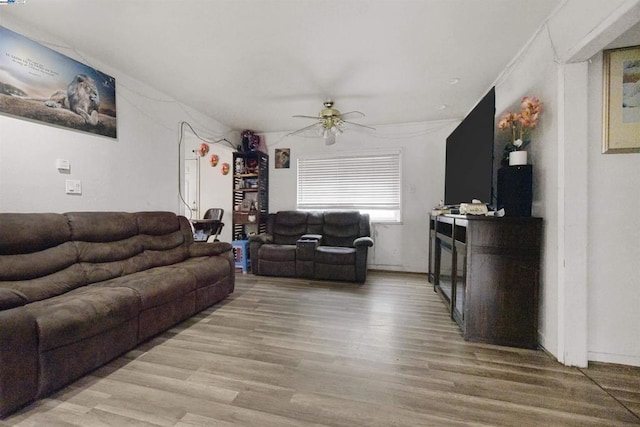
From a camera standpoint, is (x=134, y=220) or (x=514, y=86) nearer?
(x=514, y=86)

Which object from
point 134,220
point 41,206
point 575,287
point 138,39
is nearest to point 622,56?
point 575,287

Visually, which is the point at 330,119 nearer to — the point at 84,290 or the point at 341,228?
the point at 341,228

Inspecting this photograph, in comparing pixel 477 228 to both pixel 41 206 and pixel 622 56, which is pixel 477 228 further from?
pixel 41 206

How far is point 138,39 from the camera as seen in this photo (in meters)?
2.21

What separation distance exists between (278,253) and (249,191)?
4.95ft

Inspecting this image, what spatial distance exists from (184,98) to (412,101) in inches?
121

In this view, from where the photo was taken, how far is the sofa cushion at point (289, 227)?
14.6 ft

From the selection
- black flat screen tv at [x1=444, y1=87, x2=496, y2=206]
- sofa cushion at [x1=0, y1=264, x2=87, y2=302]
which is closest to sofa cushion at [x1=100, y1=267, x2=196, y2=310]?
sofa cushion at [x1=0, y1=264, x2=87, y2=302]

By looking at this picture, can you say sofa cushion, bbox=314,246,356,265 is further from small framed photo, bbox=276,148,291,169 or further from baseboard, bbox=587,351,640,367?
baseboard, bbox=587,351,640,367

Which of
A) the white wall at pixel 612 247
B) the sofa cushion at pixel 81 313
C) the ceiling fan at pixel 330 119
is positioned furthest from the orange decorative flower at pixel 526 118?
the sofa cushion at pixel 81 313

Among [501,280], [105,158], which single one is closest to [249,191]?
[105,158]

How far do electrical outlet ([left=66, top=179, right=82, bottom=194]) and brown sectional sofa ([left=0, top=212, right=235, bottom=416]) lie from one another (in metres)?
0.30

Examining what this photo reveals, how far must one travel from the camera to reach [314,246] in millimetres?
3859

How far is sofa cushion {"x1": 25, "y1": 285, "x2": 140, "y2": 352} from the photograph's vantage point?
1424mm
